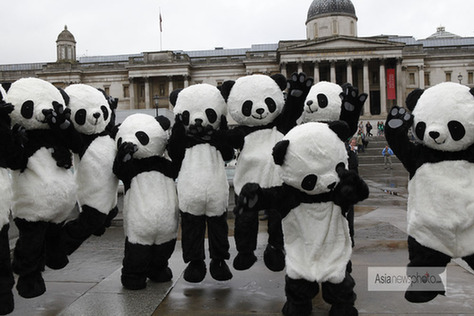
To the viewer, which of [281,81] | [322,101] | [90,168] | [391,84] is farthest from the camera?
[391,84]

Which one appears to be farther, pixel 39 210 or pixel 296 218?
pixel 39 210

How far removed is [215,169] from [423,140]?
2057 millimetres

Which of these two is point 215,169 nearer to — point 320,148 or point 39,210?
point 320,148

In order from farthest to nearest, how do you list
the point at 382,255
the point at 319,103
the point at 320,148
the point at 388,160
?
the point at 388,160, the point at 382,255, the point at 319,103, the point at 320,148

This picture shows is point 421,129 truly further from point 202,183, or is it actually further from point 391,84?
point 391,84

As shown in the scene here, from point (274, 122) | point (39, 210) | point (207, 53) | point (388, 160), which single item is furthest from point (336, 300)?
point (207, 53)

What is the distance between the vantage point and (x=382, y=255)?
6.06 meters

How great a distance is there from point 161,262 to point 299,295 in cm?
174

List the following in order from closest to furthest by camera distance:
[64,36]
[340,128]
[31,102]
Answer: [340,128]
[31,102]
[64,36]

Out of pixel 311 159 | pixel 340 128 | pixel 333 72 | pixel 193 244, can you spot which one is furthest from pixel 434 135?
pixel 333 72

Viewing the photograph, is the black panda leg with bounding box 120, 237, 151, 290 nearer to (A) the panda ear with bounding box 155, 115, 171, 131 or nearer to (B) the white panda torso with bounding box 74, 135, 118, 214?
(B) the white panda torso with bounding box 74, 135, 118, 214

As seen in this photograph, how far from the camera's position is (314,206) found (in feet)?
13.1

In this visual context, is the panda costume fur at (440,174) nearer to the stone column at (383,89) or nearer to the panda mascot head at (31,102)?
the panda mascot head at (31,102)

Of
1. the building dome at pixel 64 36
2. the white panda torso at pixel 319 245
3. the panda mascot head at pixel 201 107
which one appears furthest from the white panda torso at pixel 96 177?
the building dome at pixel 64 36
